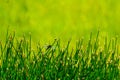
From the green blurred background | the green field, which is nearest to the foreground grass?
the green field

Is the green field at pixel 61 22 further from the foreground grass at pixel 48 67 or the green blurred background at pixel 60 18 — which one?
the foreground grass at pixel 48 67

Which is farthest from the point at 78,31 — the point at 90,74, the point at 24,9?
the point at 90,74

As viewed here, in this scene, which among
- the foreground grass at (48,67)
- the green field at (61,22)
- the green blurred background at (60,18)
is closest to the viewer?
the foreground grass at (48,67)

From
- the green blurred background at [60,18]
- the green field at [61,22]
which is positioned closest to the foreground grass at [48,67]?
the green field at [61,22]

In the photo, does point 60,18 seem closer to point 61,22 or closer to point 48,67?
point 61,22

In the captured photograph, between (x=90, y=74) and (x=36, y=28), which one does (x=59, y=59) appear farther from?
(x=36, y=28)

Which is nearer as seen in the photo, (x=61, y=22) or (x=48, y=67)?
(x=48, y=67)

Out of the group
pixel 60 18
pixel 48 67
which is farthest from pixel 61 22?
pixel 48 67

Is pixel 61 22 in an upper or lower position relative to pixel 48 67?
upper
